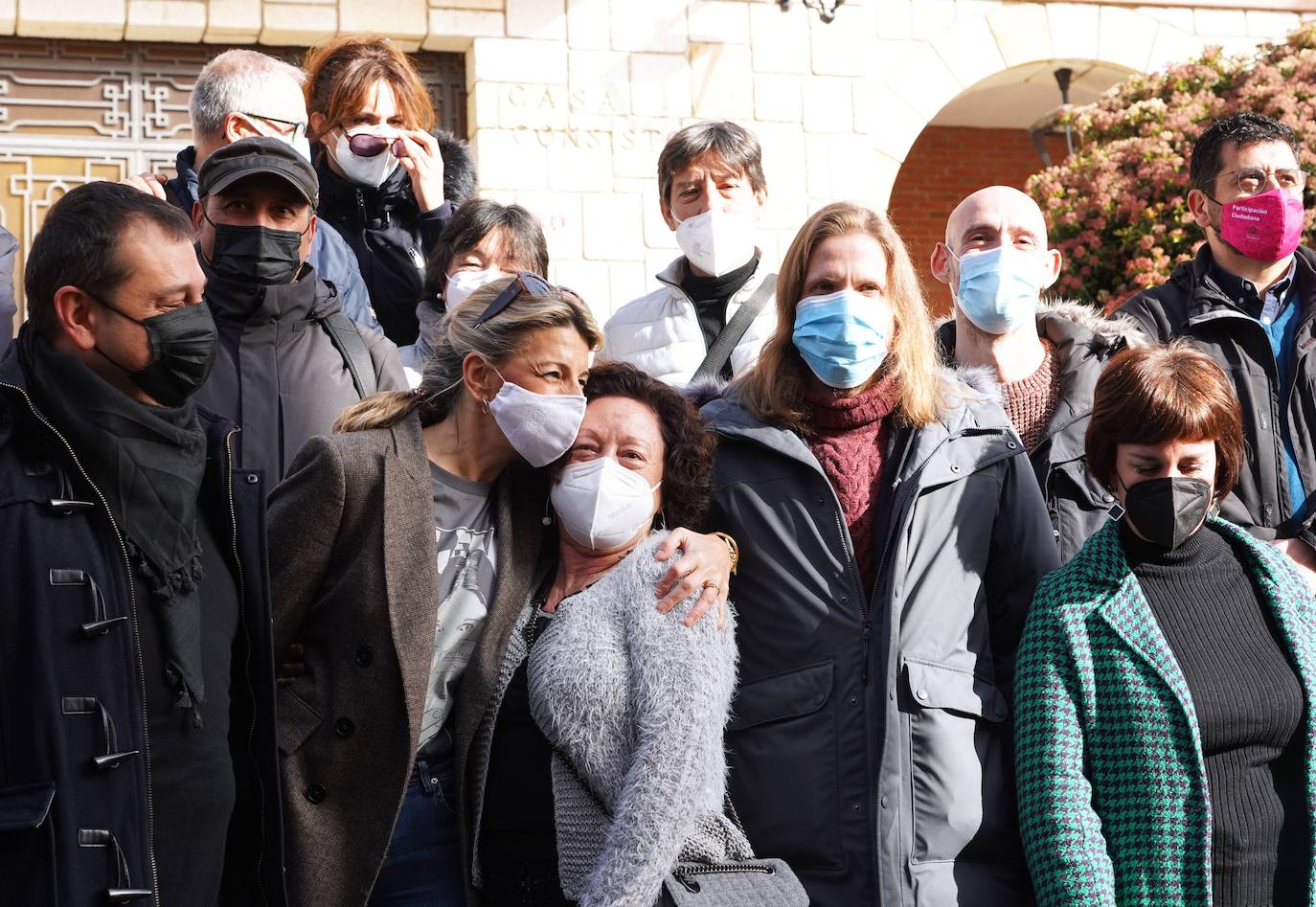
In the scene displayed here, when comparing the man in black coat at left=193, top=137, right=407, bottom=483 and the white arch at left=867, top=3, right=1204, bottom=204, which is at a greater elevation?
the white arch at left=867, top=3, right=1204, bottom=204

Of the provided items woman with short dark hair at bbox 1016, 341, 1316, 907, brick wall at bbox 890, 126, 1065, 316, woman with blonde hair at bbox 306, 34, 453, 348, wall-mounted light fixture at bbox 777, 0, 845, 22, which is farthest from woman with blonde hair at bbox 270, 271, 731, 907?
brick wall at bbox 890, 126, 1065, 316

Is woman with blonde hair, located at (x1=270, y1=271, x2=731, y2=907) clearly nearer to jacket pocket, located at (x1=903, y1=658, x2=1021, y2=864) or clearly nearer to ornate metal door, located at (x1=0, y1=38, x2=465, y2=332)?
jacket pocket, located at (x1=903, y1=658, x2=1021, y2=864)

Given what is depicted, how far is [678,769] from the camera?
3100mm

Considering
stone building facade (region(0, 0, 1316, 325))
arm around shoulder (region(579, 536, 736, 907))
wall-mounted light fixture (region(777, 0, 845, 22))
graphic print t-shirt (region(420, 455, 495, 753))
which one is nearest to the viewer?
arm around shoulder (region(579, 536, 736, 907))

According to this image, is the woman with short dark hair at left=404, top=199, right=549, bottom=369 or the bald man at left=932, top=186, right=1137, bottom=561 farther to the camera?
the woman with short dark hair at left=404, top=199, right=549, bottom=369

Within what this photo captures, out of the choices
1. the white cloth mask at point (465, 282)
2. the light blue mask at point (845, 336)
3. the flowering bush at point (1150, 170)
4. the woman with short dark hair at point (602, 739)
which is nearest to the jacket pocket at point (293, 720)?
the woman with short dark hair at point (602, 739)

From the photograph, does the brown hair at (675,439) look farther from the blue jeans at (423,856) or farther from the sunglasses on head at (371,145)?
the sunglasses on head at (371,145)

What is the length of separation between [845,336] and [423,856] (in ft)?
5.06

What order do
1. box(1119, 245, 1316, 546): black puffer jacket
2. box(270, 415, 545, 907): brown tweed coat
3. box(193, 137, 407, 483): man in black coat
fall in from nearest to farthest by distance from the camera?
1. box(270, 415, 545, 907): brown tweed coat
2. box(193, 137, 407, 483): man in black coat
3. box(1119, 245, 1316, 546): black puffer jacket

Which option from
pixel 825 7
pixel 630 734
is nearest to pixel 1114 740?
pixel 630 734

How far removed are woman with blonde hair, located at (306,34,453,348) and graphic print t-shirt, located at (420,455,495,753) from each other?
1811 mm

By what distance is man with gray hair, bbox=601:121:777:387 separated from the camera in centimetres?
482

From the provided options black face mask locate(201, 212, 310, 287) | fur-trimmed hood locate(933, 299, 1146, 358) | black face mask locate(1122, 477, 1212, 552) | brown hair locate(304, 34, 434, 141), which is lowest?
black face mask locate(1122, 477, 1212, 552)

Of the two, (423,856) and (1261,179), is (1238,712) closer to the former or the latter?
(423,856)
